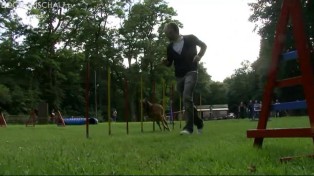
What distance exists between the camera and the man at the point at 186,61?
30.0ft

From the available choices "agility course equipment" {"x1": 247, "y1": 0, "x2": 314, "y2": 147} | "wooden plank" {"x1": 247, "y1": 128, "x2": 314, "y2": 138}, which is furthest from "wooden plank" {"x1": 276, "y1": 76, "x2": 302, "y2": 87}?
"wooden plank" {"x1": 247, "y1": 128, "x2": 314, "y2": 138}

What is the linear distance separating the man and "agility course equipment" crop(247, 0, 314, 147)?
3669 mm

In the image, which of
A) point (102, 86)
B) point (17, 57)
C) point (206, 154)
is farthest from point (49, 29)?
point (206, 154)

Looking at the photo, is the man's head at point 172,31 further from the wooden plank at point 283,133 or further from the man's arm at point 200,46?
the wooden plank at point 283,133

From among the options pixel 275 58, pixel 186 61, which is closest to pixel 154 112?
pixel 186 61

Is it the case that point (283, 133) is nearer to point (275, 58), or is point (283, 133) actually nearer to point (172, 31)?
point (275, 58)

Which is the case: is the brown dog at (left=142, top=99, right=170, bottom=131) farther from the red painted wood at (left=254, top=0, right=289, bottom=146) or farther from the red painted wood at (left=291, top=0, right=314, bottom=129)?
the red painted wood at (left=291, top=0, right=314, bottom=129)

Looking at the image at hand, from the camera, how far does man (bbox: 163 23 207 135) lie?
9.15m

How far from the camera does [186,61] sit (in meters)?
9.24

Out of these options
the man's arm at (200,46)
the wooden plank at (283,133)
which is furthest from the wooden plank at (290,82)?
the man's arm at (200,46)

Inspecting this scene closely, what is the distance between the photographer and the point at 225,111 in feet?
301

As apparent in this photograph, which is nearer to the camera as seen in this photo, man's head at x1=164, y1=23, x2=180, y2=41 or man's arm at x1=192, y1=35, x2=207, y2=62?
man's arm at x1=192, y1=35, x2=207, y2=62

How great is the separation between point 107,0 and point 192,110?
5123 centimetres

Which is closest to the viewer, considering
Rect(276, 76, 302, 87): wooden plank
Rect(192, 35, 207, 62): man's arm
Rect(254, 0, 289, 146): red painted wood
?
Rect(276, 76, 302, 87): wooden plank
